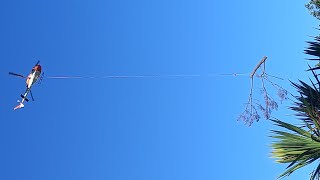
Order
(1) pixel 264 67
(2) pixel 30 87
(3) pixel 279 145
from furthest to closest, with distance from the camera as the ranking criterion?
1. (2) pixel 30 87
2. (1) pixel 264 67
3. (3) pixel 279 145

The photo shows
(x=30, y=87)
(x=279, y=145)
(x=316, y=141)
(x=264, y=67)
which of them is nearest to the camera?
(x=316, y=141)

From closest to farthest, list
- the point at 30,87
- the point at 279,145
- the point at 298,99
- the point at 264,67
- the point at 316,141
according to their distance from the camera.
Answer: the point at 316,141 → the point at 279,145 → the point at 298,99 → the point at 264,67 → the point at 30,87

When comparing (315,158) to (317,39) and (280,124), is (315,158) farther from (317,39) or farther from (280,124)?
(317,39)

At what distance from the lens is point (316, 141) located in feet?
16.1

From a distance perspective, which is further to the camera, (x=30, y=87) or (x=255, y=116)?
(x=30, y=87)

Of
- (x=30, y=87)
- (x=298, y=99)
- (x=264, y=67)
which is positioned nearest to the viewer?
(x=298, y=99)

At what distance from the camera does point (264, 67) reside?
6.66 metres

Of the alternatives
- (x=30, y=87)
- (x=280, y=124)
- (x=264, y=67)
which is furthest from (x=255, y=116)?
(x=30, y=87)

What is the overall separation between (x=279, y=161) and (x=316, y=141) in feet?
2.62

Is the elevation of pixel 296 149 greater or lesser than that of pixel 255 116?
lesser

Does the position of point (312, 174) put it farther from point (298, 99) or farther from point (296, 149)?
point (298, 99)

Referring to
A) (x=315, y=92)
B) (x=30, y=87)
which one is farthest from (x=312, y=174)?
(x=30, y=87)

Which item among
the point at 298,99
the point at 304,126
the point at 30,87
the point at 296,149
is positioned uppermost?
the point at 30,87

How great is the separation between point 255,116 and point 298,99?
121 centimetres
